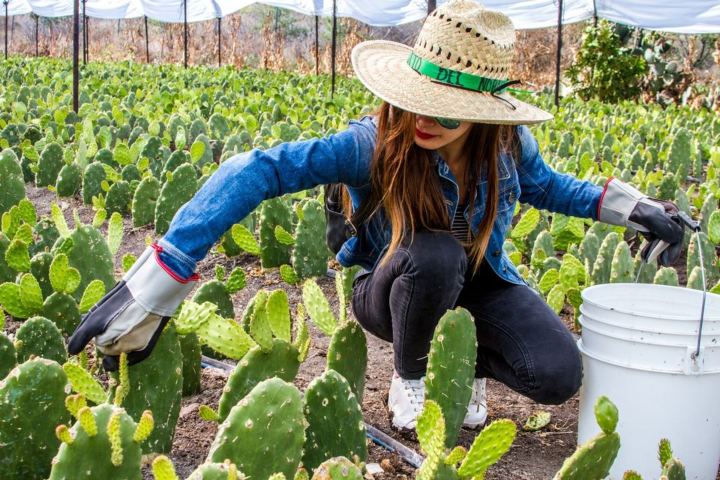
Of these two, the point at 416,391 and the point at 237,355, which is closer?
the point at 237,355

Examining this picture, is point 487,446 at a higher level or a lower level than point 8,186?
higher

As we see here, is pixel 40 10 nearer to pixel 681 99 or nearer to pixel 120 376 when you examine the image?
pixel 681 99

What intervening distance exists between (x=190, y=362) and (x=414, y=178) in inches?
27.3

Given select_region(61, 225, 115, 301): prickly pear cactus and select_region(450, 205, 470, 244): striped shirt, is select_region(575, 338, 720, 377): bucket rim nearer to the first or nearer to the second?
select_region(450, 205, 470, 244): striped shirt

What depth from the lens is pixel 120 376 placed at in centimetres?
160

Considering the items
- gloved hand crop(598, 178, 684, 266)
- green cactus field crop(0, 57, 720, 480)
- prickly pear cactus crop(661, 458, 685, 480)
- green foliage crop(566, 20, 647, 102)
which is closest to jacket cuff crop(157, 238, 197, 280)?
green cactus field crop(0, 57, 720, 480)

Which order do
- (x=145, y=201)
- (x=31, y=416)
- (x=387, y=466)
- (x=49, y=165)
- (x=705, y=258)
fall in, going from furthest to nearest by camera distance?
(x=49, y=165) → (x=145, y=201) → (x=705, y=258) → (x=387, y=466) → (x=31, y=416)

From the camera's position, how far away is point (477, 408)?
2.17 meters

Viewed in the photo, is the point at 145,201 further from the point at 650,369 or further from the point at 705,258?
the point at 650,369

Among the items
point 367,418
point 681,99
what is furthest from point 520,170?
point 681,99

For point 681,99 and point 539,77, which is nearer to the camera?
point 681,99

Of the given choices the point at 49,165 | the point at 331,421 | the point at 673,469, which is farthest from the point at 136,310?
the point at 49,165

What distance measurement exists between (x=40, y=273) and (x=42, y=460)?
93 centimetres

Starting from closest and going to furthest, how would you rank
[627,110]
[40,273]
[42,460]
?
[42,460] → [40,273] → [627,110]
